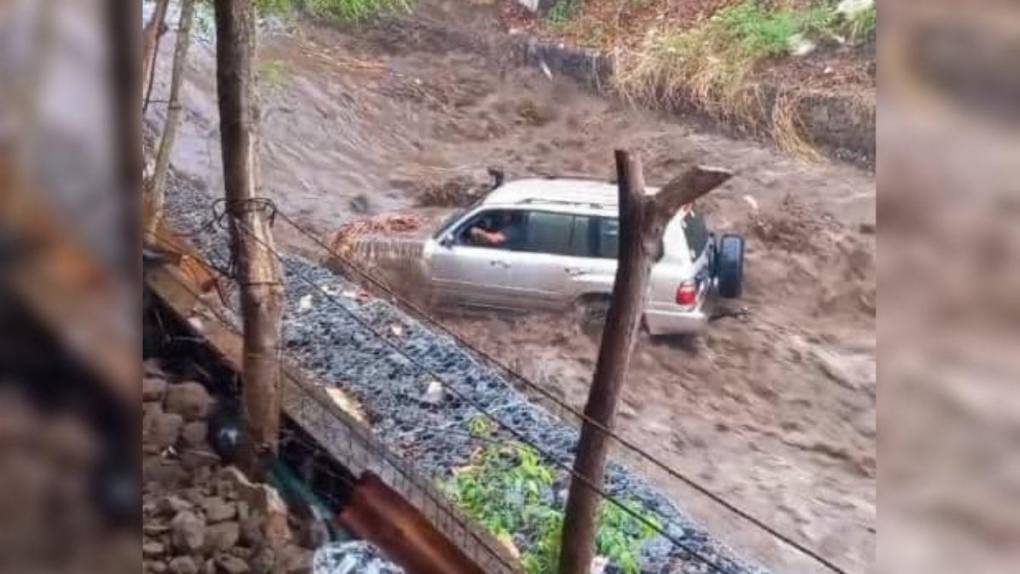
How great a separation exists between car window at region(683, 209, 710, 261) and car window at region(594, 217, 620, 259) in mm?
73

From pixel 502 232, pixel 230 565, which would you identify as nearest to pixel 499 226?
pixel 502 232

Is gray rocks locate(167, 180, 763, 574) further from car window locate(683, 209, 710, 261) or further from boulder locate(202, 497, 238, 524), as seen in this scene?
car window locate(683, 209, 710, 261)

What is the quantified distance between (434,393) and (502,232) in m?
0.19

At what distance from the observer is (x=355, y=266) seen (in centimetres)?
137

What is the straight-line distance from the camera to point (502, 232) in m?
1.30

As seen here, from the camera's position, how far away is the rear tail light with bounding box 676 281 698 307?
3.98 ft

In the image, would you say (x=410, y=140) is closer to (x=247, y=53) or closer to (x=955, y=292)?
(x=247, y=53)

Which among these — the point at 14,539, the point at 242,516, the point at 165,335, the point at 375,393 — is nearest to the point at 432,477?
the point at 375,393

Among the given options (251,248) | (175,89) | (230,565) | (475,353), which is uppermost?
(175,89)

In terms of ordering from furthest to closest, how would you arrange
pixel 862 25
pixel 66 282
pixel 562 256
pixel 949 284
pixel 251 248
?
pixel 251 248 < pixel 562 256 < pixel 862 25 < pixel 949 284 < pixel 66 282

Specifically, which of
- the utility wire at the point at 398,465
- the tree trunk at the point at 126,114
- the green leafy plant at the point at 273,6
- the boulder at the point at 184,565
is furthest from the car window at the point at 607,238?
the tree trunk at the point at 126,114

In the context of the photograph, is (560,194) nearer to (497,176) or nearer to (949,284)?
(497,176)

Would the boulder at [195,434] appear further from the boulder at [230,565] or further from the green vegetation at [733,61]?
the green vegetation at [733,61]

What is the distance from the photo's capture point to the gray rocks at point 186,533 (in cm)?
129
